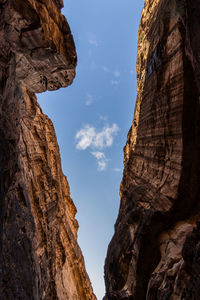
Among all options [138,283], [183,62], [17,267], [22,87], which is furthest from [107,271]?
[22,87]

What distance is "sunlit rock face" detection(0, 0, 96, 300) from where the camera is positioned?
822 cm

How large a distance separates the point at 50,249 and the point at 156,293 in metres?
6.73

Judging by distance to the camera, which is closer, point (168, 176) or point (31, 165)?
point (168, 176)

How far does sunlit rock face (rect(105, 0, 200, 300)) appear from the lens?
17.6 ft

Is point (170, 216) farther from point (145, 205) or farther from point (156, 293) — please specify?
point (156, 293)

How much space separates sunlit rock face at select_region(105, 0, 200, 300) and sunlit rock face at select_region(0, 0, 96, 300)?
4.40 m

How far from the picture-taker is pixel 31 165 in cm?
976

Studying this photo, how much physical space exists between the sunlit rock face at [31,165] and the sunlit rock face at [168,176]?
4.40m

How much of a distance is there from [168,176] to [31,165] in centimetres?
810

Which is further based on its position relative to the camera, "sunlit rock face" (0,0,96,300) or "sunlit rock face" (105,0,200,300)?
"sunlit rock face" (0,0,96,300)

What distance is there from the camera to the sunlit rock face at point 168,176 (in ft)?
17.6

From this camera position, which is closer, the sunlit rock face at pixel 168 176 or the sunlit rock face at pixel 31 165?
the sunlit rock face at pixel 168 176

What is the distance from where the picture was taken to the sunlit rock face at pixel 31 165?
8219 mm

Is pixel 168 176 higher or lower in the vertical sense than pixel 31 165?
lower
